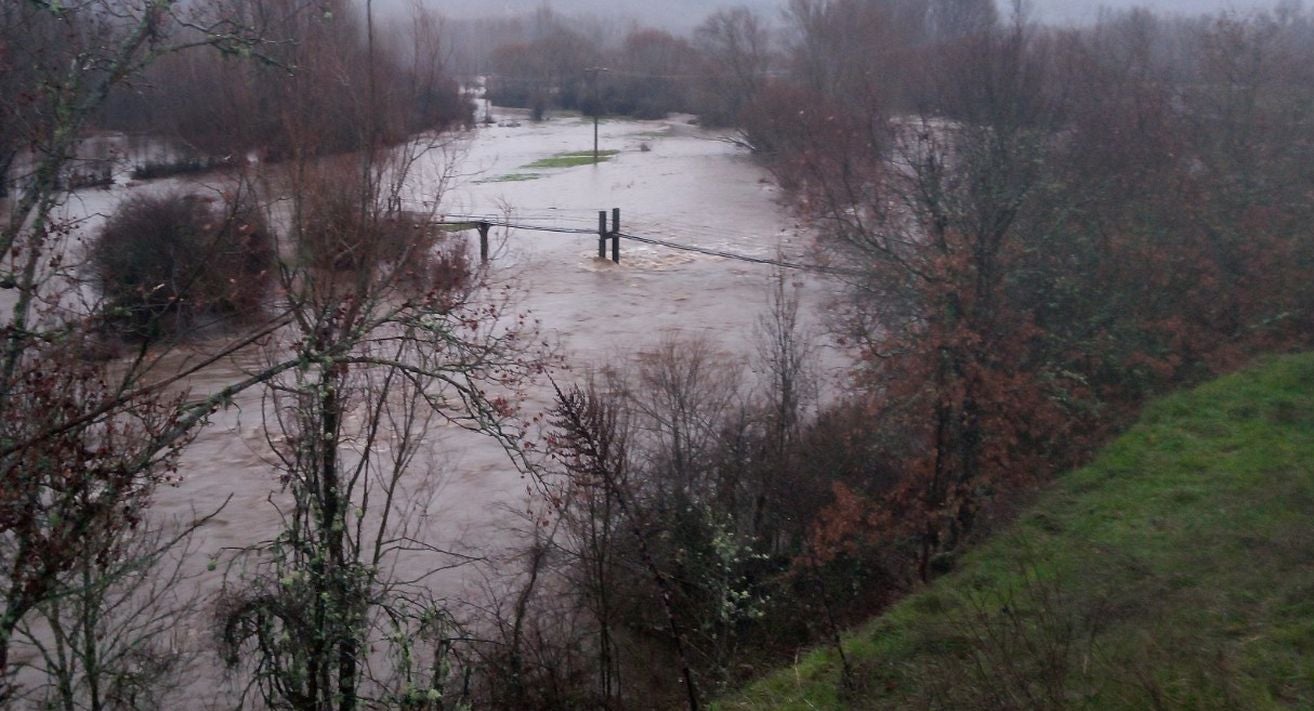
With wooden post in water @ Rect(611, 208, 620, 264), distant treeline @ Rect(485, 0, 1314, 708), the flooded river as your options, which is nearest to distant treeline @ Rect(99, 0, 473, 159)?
the flooded river

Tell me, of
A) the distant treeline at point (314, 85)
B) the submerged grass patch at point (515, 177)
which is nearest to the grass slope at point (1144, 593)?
the distant treeline at point (314, 85)

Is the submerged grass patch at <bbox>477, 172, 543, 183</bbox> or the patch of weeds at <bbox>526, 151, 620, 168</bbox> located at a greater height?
the patch of weeds at <bbox>526, 151, 620, 168</bbox>

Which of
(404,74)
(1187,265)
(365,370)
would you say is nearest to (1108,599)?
(365,370)

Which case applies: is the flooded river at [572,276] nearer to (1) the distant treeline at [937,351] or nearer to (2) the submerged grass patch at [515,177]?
(2) the submerged grass patch at [515,177]

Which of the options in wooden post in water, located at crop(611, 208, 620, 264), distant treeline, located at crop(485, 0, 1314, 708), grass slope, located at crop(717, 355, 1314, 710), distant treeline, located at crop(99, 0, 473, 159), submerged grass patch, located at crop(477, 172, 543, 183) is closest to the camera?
grass slope, located at crop(717, 355, 1314, 710)

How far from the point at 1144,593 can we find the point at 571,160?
26.4 m

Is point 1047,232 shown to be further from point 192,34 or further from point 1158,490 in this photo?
point 192,34

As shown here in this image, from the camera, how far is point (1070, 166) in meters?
13.6

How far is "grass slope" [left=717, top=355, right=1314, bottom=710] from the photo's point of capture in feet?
14.9

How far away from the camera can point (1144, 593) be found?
6.40 metres

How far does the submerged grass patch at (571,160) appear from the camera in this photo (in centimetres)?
3009

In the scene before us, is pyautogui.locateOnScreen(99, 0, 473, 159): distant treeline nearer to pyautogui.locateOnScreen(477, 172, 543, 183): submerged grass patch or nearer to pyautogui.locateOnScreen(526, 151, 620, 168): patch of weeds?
pyautogui.locateOnScreen(477, 172, 543, 183): submerged grass patch

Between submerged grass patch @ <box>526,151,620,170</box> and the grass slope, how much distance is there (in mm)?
21632

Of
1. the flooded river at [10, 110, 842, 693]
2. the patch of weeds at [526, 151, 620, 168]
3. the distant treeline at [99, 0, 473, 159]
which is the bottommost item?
the flooded river at [10, 110, 842, 693]
